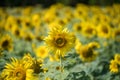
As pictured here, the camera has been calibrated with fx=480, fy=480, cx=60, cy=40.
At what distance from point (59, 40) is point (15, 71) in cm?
60

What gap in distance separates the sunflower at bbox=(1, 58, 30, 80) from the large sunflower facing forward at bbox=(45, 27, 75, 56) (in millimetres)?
435

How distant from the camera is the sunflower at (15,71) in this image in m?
4.46

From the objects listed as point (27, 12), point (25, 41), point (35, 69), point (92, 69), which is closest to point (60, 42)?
point (35, 69)

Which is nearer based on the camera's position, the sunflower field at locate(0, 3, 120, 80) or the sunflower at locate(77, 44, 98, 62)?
the sunflower field at locate(0, 3, 120, 80)

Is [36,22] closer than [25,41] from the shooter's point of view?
No

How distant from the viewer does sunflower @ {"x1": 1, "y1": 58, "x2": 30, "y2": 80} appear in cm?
446

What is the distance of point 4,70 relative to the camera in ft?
Answer: 14.8

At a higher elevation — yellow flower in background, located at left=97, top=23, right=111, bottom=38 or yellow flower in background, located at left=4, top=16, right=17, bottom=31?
yellow flower in background, located at left=4, top=16, right=17, bottom=31

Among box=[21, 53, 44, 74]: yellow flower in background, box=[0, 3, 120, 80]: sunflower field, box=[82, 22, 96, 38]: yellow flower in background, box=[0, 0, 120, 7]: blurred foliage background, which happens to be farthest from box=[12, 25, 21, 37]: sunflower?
box=[0, 0, 120, 7]: blurred foliage background

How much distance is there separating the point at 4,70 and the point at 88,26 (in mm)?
5000

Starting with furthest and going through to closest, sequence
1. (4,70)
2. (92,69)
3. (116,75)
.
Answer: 1. (92,69)
2. (116,75)
3. (4,70)

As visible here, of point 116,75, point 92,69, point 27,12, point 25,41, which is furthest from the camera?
point 27,12

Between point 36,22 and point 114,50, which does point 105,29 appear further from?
point 36,22

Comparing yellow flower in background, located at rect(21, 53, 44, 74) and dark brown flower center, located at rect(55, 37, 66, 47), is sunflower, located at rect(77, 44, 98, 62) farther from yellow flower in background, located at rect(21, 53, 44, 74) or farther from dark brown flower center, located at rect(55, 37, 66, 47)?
yellow flower in background, located at rect(21, 53, 44, 74)
